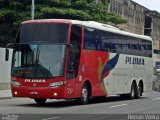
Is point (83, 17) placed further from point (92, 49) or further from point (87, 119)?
point (87, 119)

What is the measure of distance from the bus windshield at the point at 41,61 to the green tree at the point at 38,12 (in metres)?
18.6

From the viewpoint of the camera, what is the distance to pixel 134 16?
247 feet

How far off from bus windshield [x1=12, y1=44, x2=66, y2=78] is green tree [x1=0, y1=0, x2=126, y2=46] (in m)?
18.6

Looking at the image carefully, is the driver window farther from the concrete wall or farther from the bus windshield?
the concrete wall

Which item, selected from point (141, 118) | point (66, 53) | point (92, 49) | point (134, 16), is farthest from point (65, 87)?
point (134, 16)

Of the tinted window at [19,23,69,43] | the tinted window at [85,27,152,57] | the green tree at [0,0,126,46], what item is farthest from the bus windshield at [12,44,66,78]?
the green tree at [0,0,126,46]

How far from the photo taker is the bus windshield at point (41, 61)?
67.7 feet

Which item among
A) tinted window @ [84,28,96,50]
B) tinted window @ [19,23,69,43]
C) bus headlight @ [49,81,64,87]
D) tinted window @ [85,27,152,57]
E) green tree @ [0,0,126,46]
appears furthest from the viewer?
green tree @ [0,0,126,46]

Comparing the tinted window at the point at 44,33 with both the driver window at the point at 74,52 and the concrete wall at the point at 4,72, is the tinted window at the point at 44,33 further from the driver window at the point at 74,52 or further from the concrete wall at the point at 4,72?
the concrete wall at the point at 4,72

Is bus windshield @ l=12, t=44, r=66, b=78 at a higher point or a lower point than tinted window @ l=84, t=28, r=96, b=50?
lower

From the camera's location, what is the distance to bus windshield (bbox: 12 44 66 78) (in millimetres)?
20625

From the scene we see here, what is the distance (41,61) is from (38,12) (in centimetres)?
2026

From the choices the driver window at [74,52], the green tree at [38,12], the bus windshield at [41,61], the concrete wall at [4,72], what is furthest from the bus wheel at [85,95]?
the green tree at [38,12]

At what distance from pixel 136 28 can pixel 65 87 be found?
5691 cm
